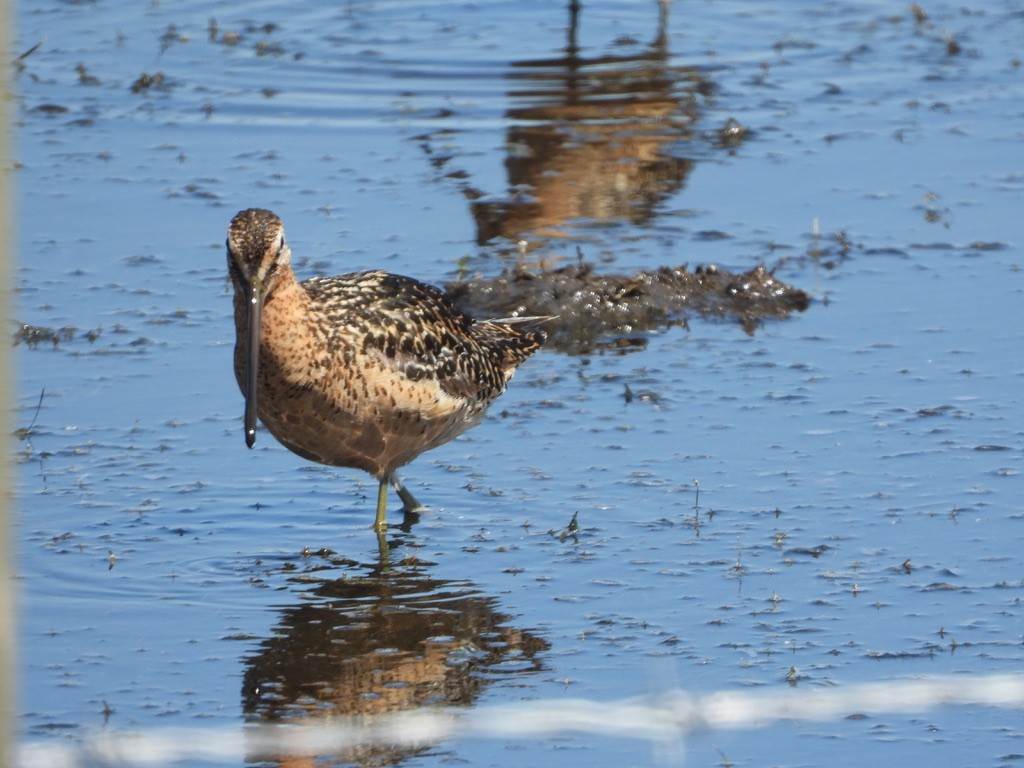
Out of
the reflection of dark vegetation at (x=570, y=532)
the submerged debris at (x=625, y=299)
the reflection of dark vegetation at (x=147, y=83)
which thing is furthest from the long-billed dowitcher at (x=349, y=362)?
the reflection of dark vegetation at (x=147, y=83)

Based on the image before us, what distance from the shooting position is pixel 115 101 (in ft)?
33.7

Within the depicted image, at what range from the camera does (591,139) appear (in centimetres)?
973

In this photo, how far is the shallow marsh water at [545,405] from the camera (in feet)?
14.5

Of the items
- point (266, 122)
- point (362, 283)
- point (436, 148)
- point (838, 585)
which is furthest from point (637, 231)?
point (838, 585)

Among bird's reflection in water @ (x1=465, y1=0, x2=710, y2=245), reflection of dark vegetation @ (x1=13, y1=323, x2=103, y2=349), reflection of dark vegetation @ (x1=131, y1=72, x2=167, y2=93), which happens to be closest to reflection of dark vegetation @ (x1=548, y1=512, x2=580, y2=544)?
reflection of dark vegetation @ (x1=13, y1=323, x2=103, y2=349)

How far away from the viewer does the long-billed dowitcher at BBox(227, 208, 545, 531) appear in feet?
15.9

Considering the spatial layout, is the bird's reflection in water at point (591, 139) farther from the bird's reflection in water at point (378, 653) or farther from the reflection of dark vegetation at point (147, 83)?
the bird's reflection in water at point (378, 653)

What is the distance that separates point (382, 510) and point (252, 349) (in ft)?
2.89

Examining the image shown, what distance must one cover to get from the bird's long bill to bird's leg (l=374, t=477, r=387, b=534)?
675 mm

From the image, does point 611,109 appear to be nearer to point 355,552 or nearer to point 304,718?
point 355,552

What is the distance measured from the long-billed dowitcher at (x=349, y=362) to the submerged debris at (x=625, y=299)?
60.7 inches

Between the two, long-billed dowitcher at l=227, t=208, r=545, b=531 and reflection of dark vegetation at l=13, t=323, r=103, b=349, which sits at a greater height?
long-billed dowitcher at l=227, t=208, r=545, b=531

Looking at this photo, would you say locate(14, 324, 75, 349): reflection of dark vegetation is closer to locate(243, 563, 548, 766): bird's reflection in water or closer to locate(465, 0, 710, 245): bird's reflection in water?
locate(465, 0, 710, 245): bird's reflection in water

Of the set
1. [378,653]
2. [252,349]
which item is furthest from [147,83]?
[378,653]
